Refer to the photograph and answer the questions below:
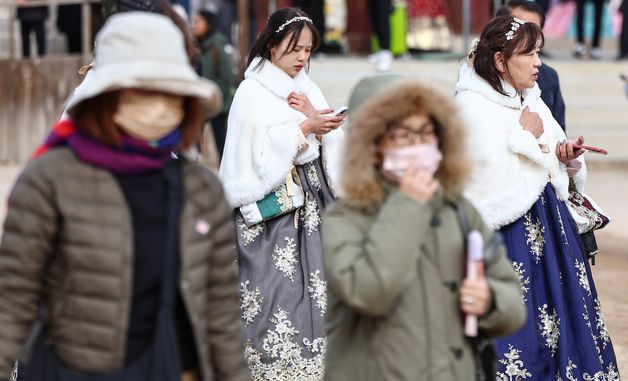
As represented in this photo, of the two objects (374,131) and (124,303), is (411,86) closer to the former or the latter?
(374,131)

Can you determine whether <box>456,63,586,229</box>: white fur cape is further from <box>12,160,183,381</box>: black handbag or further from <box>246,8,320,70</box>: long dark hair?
<box>12,160,183,381</box>: black handbag

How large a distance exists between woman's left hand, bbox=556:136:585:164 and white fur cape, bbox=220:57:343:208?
3.21 ft

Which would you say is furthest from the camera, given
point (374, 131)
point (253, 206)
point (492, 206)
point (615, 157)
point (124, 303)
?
point (615, 157)

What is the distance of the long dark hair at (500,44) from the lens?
20.8ft

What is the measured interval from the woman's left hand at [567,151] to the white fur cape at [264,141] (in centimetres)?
98

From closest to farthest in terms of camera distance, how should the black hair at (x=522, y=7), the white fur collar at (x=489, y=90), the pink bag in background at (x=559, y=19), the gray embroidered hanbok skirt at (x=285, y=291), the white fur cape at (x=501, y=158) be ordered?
1. the white fur cape at (x=501, y=158)
2. the white fur collar at (x=489, y=90)
3. the gray embroidered hanbok skirt at (x=285, y=291)
4. the black hair at (x=522, y=7)
5. the pink bag in background at (x=559, y=19)

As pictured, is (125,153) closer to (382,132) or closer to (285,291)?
(382,132)

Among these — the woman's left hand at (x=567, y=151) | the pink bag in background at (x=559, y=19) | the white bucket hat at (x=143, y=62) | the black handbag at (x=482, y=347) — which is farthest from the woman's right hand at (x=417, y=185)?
the pink bag in background at (x=559, y=19)

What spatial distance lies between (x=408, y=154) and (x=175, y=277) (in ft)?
2.21

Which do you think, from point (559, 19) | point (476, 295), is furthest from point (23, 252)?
point (559, 19)

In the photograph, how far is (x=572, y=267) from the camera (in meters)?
6.48

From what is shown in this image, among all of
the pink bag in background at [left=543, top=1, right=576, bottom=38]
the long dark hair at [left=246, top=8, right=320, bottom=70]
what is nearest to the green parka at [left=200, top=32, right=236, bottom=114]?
the long dark hair at [left=246, top=8, right=320, bottom=70]

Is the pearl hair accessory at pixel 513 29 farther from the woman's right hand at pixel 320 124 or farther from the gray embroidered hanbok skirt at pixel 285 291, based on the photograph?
the gray embroidered hanbok skirt at pixel 285 291

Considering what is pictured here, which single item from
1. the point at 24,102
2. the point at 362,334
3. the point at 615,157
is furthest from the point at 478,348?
the point at 24,102
